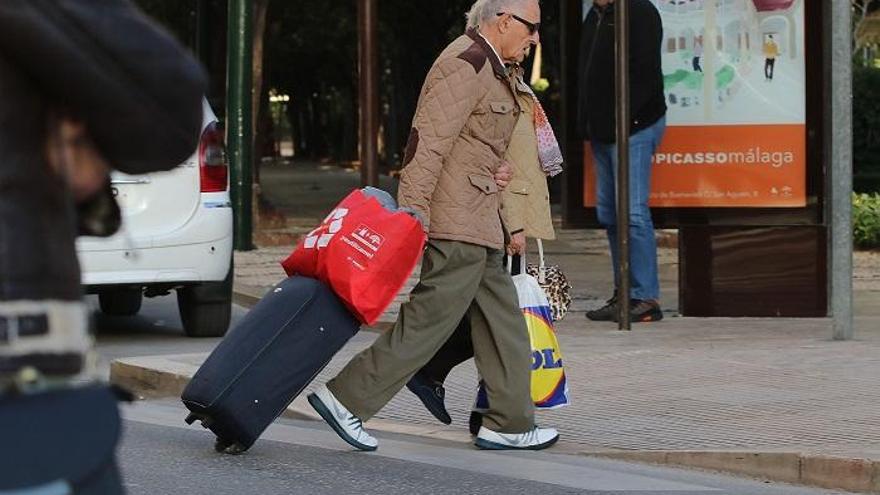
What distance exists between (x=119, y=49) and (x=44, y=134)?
0.14 metres

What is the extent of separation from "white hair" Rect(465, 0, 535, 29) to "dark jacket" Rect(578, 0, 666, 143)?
3867mm

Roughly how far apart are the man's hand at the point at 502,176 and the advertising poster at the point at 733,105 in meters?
4.38

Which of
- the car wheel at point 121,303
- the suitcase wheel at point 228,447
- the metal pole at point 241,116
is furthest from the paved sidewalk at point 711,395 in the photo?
the metal pole at point 241,116

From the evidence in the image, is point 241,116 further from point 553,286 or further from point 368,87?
point 553,286

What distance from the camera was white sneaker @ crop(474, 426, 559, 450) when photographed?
22.6 feet

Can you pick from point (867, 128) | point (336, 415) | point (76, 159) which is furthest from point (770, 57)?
point (867, 128)

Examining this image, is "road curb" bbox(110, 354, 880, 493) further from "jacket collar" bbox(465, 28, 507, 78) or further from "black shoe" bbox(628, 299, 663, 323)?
"black shoe" bbox(628, 299, 663, 323)

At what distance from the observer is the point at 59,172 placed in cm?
227

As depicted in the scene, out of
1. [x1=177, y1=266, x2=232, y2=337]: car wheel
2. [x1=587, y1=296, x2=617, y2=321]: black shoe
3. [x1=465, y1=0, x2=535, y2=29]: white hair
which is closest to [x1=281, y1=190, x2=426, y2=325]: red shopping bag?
[x1=465, y1=0, x2=535, y2=29]: white hair

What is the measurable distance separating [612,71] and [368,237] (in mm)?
4681

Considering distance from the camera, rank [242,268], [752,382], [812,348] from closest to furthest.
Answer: [752,382] → [812,348] → [242,268]

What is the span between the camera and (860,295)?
496 inches

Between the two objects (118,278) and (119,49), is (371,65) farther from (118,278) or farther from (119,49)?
(119,49)

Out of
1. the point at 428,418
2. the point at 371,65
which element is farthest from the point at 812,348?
the point at 371,65
